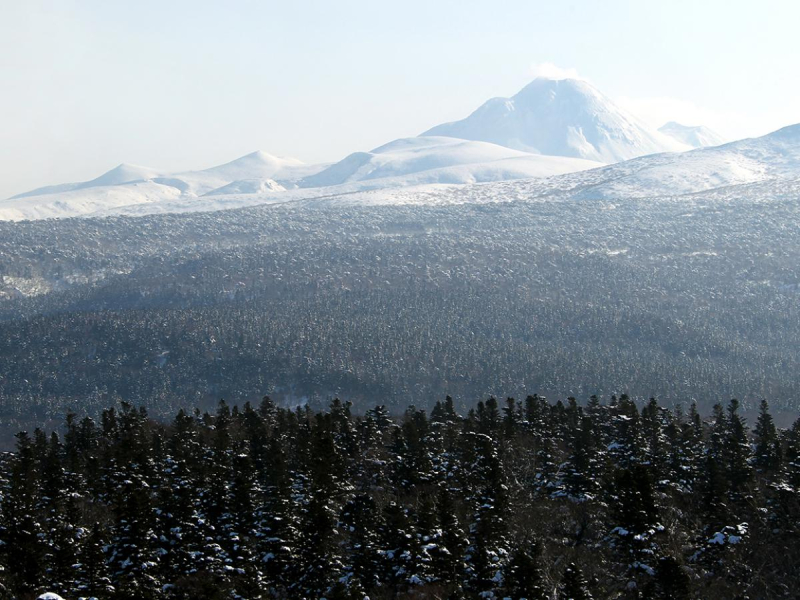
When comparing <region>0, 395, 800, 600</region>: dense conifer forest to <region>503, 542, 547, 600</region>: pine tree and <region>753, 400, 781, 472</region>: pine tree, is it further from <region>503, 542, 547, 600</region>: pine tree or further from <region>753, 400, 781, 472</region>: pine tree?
<region>753, 400, 781, 472</region>: pine tree

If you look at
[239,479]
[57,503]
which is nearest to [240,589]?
[239,479]

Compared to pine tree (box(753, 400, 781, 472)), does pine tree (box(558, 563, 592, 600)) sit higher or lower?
higher

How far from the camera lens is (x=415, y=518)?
84625 mm

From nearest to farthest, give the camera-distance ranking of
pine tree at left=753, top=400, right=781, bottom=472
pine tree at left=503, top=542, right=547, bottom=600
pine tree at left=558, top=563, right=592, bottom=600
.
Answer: pine tree at left=558, top=563, right=592, bottom=600 → pine tree at left=503, top=542, right=547, bottom=600 → pine tree at left=753, top=400, right=781, bottom=472

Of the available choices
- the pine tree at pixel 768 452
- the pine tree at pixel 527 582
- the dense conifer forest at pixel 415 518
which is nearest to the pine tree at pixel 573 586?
the dense conifer forest at pixel 415 518

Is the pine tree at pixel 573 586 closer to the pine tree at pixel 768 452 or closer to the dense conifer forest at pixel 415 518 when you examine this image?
the dense conifer forest at pixel 415 518

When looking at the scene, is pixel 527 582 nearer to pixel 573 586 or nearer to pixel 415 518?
pixel 573 586

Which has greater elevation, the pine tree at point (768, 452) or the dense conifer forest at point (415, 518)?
the dense conifer forest at point (415, 518)

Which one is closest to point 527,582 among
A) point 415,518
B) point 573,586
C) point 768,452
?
point 573,586

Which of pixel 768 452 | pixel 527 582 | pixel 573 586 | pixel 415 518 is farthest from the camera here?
pixel 768 452

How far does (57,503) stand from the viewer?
94.4 m

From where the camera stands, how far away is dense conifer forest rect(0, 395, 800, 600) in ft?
237

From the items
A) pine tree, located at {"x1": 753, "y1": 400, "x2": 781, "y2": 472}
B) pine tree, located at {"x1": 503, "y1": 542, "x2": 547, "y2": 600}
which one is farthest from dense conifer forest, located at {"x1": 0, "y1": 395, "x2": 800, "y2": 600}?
pine tree, located at {"x1": 753, "y1": 400, "x2": 781, "y2": 472}

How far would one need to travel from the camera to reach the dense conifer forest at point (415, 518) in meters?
72.3
